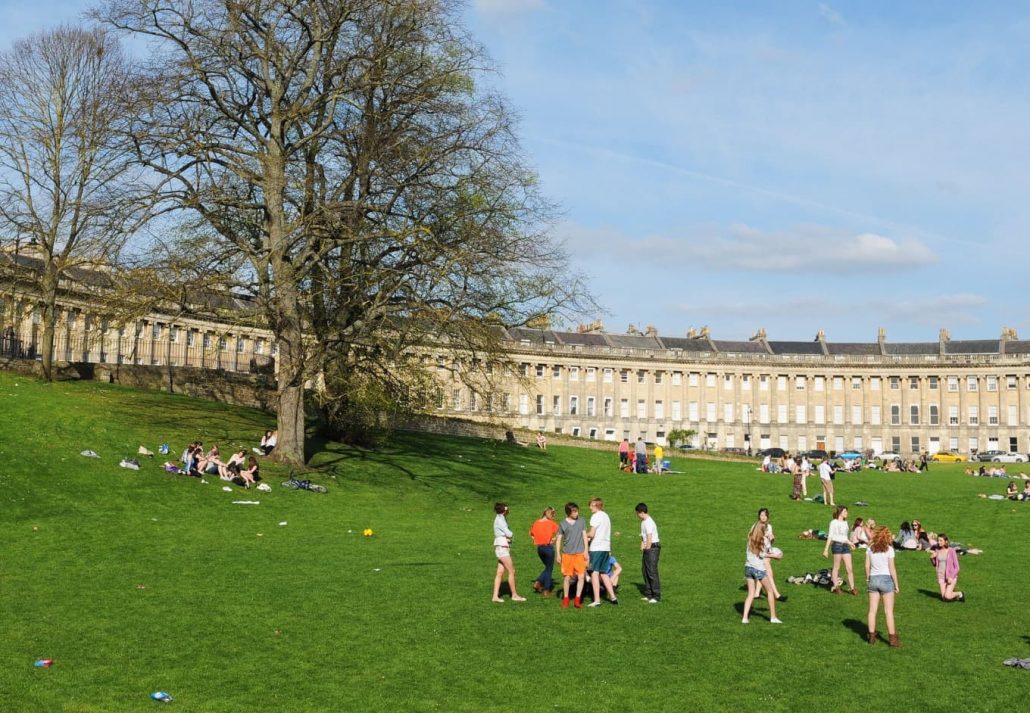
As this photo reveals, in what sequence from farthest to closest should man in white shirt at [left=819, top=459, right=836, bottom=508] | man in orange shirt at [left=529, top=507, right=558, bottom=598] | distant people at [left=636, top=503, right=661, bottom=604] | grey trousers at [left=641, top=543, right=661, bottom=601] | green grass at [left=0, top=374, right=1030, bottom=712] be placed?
man in white shirt at [left=819, top=459, right=836, bottom=508] → man in orange shirt at [left=529, top=507, right=558, bottom=598] → grey trousers at [left=641, top=543, right=661, bottom=601] → distant people at [left=636, top=503, right=661, bottom=604] → green grass at [left=0, top=374, right=1030, bottom=712]

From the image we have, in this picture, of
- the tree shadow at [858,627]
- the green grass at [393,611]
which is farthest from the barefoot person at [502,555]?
the tree shadow at [858,627]

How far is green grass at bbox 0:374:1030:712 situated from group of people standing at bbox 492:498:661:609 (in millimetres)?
474

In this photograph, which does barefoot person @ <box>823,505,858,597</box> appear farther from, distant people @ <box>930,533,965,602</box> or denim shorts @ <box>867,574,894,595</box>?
denim shorts @ <box>867,574,894,595</box>

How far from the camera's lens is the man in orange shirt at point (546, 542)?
20.6 m

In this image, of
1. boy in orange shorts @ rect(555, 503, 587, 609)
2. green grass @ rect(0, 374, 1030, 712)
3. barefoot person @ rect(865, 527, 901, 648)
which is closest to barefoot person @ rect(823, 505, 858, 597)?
green grass @ rect(0, 374, 1030, 712)

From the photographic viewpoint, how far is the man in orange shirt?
20562mm

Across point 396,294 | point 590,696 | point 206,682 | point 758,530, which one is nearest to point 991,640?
point 758,530

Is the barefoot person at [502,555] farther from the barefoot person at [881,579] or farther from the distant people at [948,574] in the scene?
the distant people at [948,574]

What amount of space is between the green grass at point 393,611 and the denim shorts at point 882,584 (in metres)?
0.99

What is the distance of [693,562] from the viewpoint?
2581cm

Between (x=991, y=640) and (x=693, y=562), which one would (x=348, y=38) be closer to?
(x=693, y=562)

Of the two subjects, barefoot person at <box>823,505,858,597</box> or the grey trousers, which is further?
barefoot person at <box>823,505,858,597</box>

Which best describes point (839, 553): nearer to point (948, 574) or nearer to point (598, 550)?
point (948, 574)

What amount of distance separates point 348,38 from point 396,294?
10.1m
